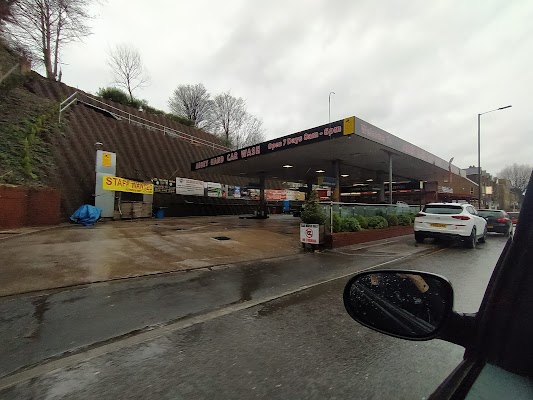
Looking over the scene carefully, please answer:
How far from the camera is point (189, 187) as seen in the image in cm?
2727

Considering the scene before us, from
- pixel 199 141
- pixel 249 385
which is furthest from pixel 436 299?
pixel 199 141

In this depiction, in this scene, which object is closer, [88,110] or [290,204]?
[88,110]

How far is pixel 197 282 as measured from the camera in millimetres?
6312

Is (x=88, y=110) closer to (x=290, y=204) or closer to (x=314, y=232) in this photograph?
(x=314, y=232)

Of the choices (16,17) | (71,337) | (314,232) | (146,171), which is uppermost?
(16,17)

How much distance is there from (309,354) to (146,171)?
2477 centimetres

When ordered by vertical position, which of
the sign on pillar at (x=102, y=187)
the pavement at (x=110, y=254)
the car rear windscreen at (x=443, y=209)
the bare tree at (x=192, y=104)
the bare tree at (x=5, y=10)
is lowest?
the pavement at (x=110, y=254)

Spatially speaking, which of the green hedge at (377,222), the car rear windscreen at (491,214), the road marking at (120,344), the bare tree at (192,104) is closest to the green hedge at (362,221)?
the green hedge at (377,222)

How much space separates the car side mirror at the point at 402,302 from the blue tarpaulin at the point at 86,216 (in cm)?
1752

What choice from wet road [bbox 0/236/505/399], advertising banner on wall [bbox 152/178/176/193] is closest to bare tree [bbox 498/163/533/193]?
wet road [bbox 0/236/505/399]

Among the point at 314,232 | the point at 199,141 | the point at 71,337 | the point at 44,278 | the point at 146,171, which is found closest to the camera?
the point at 71,337

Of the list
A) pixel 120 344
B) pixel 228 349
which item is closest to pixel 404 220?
pixel 228 349

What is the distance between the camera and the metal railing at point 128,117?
73.8 feet

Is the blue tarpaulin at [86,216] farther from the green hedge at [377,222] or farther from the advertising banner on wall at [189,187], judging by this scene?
the green hedge at [377,222]
